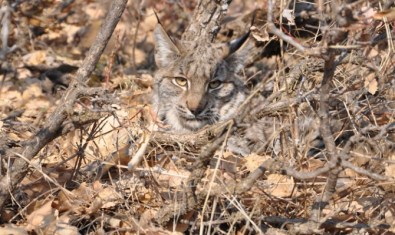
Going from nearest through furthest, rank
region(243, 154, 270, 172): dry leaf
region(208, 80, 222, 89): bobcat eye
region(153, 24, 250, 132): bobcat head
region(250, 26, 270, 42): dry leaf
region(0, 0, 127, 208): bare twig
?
region(0, 0, 127, 208): bare twig
region(243, 154, 270, 172): dry leaf
region(250, 26, 270, 42): dry leaf
region(153, 24, 250, 132): bobcat head
region(208, 80, 222, 89): bobcat eye

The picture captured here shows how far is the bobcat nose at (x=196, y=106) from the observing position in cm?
588

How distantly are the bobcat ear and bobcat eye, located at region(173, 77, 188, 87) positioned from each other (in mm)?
421

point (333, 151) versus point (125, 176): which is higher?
point (333, 151)

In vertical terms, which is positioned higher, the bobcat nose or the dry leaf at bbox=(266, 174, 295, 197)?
the dry leaf at bbox=(266, 174, 295, 197)

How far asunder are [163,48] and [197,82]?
0.56 m

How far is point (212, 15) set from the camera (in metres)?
6.51

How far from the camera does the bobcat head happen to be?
6.05 metres

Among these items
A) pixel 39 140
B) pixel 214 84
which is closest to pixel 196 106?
pixel 214 84

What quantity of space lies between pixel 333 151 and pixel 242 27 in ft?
15.1

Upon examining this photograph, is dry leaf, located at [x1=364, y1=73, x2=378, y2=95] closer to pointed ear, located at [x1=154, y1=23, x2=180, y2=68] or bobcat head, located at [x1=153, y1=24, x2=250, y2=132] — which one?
bobcat head, located at [x1=153, y1=24, x2=250, y2=132]

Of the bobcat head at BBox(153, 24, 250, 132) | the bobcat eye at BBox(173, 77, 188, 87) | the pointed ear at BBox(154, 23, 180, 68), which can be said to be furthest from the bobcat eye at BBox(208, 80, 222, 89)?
the pointed ear at BBox(154, 23, 180, 68)

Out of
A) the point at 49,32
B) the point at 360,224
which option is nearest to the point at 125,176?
the point at 360,224

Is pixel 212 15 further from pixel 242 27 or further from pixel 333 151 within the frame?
pixel 333 151

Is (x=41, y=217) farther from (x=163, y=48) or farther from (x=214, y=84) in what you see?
(x=163, y=48)
